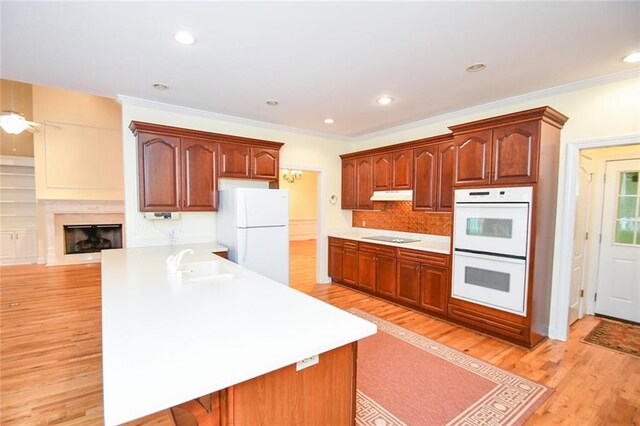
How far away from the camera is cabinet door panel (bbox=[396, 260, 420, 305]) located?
3928mm

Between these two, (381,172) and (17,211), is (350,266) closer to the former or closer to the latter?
(381,172)

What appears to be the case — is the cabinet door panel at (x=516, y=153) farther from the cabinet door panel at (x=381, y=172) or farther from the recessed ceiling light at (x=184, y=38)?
the recessed ceiling light at (x=184, y=38)

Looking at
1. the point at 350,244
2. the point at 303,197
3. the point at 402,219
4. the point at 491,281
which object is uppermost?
the point at 303,197

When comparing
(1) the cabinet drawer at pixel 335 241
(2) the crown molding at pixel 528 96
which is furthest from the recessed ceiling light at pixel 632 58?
(1) the cabinet drawer at pixel 335 241

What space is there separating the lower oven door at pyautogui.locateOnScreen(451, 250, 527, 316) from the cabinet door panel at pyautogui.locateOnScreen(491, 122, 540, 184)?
85 centimetres

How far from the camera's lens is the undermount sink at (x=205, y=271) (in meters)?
2.28

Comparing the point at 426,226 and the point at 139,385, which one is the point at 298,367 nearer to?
the point at 139,385

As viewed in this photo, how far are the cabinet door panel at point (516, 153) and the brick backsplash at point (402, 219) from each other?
48.1 inches

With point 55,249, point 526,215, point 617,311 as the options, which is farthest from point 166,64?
point 55,249

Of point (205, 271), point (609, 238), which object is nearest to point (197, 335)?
point (205, 271)

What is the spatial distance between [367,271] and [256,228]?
194 cm

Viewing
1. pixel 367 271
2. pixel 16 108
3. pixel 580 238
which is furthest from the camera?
pixel 16 108

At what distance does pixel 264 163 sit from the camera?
4.32m

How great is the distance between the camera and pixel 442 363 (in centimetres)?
271
